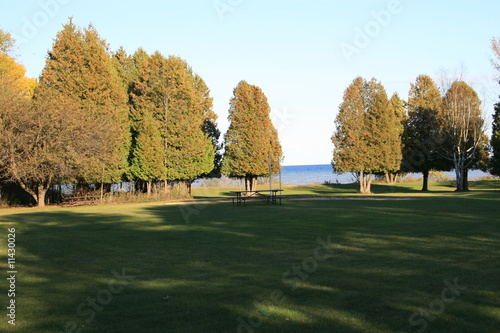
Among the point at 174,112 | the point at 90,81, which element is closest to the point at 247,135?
the point at 174,112

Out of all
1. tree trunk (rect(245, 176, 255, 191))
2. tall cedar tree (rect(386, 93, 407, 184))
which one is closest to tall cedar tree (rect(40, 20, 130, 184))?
tree trunk (rect(245, 176, 255, 191))

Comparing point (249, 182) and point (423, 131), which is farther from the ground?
point (423, 131)

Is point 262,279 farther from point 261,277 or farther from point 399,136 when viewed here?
point 399,136

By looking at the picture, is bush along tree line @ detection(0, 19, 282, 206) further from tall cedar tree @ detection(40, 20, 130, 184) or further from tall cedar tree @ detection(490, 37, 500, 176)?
tall cedar tree @ detection(490, 37, 500, 176)

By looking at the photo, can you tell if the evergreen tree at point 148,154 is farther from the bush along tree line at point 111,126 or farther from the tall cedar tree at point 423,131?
the tall cedar tree at point 423,131

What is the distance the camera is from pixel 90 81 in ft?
128

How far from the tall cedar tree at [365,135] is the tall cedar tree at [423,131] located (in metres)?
2.65

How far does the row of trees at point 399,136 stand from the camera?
46500 millimetres

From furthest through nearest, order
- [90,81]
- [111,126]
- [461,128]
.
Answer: [461,128]
[90,81]
[111,126]

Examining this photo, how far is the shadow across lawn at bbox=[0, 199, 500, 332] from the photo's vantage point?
21.6 ft

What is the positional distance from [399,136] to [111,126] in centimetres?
2917

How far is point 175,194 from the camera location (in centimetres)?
4141

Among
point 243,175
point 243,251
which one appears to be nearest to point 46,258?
point 243,251

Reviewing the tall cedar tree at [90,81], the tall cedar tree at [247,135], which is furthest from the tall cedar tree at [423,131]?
the tall cedar tree at [90,81]
